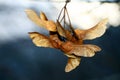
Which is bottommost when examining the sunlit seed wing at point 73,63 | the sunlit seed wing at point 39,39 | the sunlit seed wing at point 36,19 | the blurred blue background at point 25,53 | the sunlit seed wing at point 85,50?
the blurred blue background at point 25,53

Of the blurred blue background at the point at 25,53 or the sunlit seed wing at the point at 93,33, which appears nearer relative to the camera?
the sunlit seed wing at the point at 93,33

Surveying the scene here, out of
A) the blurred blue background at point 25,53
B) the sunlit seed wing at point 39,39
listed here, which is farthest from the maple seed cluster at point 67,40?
the blurred blue background at point 25,53

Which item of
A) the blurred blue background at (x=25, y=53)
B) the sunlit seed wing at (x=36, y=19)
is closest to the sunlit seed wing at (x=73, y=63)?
the sunlit seed wing at (x=36, y=19)

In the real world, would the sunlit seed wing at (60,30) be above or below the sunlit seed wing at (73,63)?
above

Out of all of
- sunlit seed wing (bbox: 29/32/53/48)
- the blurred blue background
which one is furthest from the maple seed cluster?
the blurred blue background

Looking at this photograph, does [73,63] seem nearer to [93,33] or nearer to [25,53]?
[93,33]

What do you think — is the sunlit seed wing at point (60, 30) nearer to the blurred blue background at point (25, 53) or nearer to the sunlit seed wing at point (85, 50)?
the sunlit seed wing at point (85, 50)

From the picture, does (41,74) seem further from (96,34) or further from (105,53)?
(96,34)

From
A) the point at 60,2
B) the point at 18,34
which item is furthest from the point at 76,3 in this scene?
the point at 18,34
